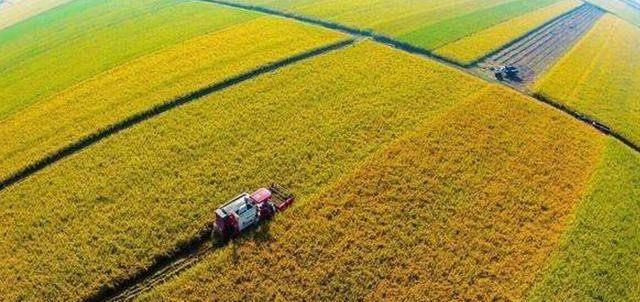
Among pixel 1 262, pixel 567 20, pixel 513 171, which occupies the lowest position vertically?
pixel 567 20

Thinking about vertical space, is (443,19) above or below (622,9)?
above

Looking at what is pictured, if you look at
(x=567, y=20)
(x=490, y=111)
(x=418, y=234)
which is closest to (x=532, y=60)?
(x=490, y=111)

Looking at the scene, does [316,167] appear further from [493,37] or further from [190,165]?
[493,37]

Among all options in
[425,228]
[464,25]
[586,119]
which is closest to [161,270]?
[425,228]

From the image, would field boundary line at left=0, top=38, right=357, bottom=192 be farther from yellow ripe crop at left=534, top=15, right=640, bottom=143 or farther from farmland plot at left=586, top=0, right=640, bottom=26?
farmland plot at left=586, top=0, right=640, bottom=26

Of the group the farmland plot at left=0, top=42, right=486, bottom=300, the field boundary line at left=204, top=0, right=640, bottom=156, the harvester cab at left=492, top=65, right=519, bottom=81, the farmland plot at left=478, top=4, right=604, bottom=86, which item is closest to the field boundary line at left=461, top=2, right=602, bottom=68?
the field boundary line at left=204, top=0, right=640, bottom=156

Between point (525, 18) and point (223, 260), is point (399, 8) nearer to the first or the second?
point (525, 18)
